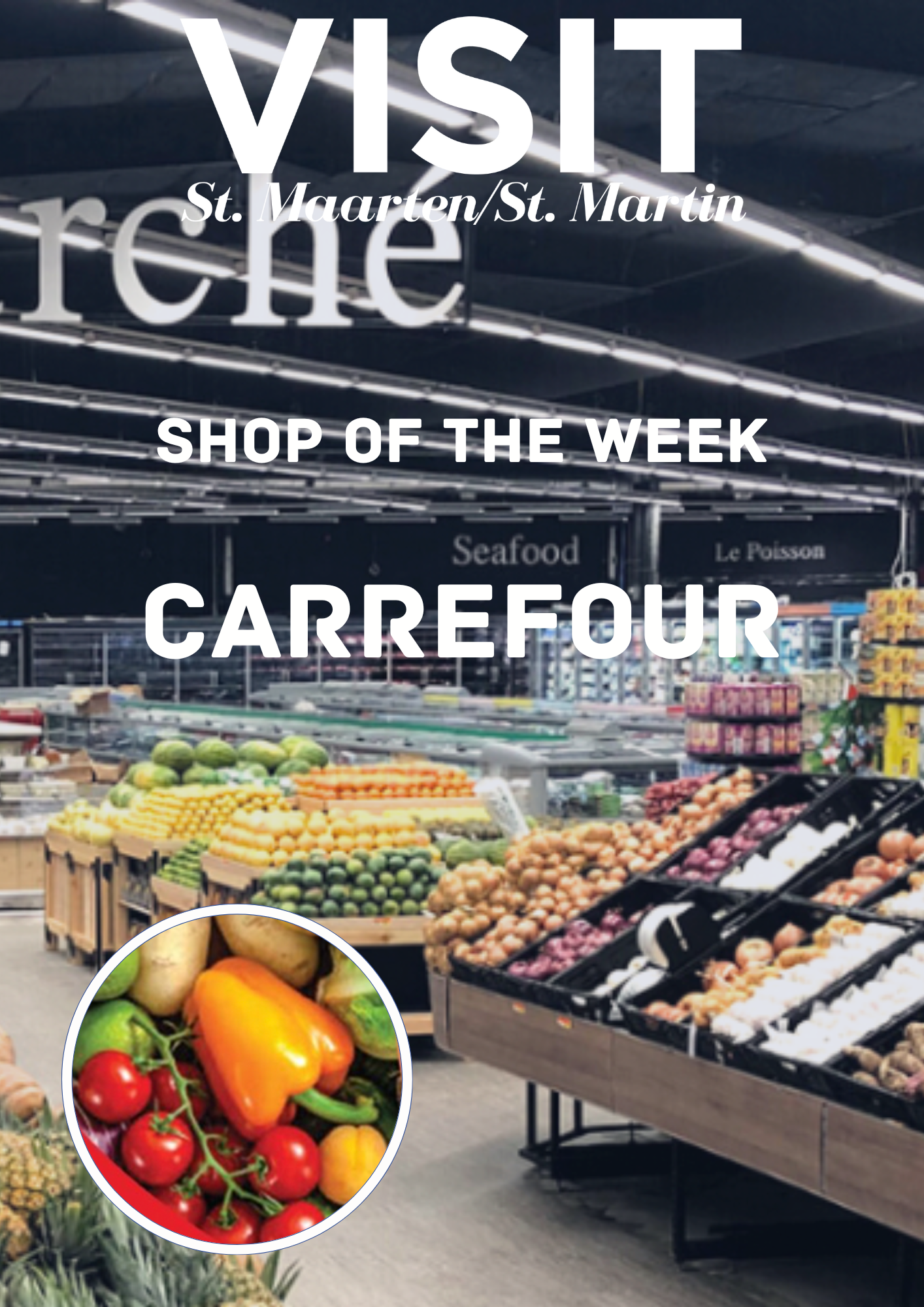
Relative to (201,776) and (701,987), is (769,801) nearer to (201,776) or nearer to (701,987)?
(701,987)

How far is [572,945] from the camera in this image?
5.02 meters

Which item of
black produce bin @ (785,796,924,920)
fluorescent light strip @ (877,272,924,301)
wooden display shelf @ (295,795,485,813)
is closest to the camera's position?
black produce bin @ (785,796,924,920)

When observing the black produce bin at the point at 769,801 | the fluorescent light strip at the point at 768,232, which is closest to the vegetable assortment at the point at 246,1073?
the black produce bin at the point at 769,801

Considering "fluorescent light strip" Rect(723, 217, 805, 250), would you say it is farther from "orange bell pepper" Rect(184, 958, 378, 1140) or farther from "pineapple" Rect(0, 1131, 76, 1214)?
"orange bell pepper" Rect(184, 958, 378, 1140)

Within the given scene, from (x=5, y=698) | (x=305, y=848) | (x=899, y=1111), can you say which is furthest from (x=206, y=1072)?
(x=5, y=698)

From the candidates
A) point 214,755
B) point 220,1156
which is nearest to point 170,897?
point 214,755

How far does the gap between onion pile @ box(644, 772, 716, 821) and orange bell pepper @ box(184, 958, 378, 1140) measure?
4.43 meters

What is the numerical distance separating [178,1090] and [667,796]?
4.60 meters

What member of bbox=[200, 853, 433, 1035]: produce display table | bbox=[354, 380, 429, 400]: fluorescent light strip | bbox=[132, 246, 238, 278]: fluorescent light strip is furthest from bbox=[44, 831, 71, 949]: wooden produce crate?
bbox=[354, 380, 429, 400]: fluorescent light strip

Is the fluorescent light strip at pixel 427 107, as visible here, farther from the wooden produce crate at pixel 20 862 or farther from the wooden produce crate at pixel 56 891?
the wooden produce crate at pixel 20 862

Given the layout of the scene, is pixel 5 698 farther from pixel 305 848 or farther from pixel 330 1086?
pixel 330 1086

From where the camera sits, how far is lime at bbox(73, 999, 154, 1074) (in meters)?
1.56

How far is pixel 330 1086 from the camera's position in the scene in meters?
1.59

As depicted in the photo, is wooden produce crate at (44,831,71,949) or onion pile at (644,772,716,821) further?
wooden produce crate at (44,831,71,949)
